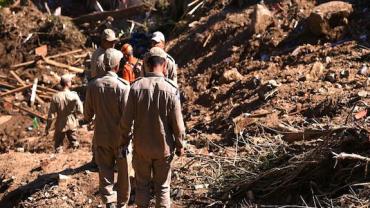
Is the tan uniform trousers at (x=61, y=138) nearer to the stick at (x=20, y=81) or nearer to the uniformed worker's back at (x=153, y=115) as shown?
the uniformed worker's back at (x=153, y=115)

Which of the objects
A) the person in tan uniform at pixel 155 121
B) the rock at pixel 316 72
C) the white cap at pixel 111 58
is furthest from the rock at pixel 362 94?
the white cap at pixel 111 58

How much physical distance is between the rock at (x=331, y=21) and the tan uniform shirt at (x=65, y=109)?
4084mm

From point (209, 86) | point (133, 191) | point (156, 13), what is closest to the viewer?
point (133, 191)

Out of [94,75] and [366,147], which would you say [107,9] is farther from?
[366,147]

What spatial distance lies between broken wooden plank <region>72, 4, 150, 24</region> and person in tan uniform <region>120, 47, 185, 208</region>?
34.6ft

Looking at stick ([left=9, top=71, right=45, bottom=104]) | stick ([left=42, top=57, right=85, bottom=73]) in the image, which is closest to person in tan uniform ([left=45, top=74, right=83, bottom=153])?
stick ([left=9, top=71, right=45, bottom=104])

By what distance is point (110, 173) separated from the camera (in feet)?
20.7

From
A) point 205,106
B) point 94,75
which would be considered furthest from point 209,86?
point 94,75

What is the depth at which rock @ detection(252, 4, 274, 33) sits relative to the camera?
11.1 meters

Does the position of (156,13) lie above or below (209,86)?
above

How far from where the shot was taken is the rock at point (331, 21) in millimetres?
9977

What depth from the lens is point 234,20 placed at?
12281 mm

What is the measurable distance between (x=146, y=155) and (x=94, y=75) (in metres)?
1.39

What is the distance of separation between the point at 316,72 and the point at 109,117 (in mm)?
4034
